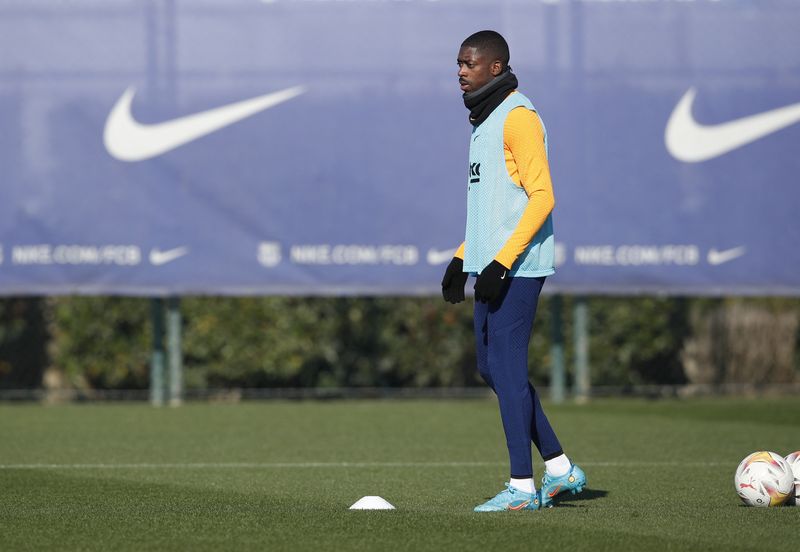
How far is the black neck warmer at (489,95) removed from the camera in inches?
251

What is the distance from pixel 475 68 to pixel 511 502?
6.19 ft

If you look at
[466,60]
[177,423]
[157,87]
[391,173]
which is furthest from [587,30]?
[466,60]

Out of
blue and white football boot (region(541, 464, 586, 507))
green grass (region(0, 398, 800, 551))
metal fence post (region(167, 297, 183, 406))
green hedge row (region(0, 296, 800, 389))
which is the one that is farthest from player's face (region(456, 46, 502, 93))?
green hedge row (region(0, 296, 800, 389))

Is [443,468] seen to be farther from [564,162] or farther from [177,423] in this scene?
[564,162]

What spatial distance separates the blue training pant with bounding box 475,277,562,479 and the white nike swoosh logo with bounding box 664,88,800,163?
23.0 feet

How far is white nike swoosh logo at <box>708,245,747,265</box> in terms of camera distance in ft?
42.7

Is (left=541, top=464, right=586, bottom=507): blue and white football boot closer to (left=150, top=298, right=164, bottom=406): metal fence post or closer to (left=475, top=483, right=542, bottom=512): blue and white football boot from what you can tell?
(left=475, top=483, right=542, bottom=512): blue and white football boot

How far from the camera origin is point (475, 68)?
6.40 meters

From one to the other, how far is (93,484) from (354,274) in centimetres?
560

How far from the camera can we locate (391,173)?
42.6 feet

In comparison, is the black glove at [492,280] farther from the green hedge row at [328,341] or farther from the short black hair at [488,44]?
the green hedge row at [328,341]


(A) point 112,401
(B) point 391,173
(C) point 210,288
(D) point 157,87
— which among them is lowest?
(A) point 112,401

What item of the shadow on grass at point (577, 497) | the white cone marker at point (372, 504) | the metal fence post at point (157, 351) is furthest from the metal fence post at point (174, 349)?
the white cone marker at point (372, 504)

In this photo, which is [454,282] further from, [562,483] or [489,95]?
[562,483]
